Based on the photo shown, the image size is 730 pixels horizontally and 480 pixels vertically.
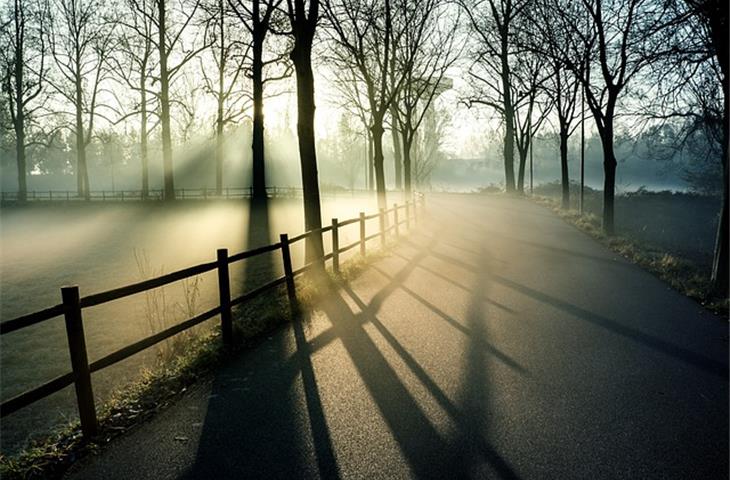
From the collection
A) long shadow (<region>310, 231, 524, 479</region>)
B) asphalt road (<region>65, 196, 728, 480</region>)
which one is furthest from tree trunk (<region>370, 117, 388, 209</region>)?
long shadow (<region>310, 231, 524, 479</region>)

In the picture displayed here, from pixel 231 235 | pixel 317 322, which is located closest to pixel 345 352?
pixel 317 322

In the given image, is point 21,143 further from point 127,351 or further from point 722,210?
point 722,210

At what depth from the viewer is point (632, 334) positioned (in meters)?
7.12

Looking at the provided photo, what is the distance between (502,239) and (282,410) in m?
14.2

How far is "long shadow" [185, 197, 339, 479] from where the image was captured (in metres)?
3.77

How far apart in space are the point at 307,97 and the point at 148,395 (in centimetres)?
755

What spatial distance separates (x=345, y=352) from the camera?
253 inches

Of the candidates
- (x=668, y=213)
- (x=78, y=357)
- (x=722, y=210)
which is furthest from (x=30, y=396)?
(x=668, y=213)

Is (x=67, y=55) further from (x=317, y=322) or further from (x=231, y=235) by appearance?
(x=317, y=322)

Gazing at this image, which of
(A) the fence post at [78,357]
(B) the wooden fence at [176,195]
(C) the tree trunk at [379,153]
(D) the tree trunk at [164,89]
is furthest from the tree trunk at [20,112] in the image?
(A) the fence post at [78,357]

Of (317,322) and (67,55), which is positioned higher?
(67,55)

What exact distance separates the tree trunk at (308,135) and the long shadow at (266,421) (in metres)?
4.03

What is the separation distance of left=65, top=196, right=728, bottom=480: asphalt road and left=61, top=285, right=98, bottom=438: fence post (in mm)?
353

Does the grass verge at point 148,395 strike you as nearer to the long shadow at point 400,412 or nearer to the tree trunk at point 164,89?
the long shadow at point 400,412
